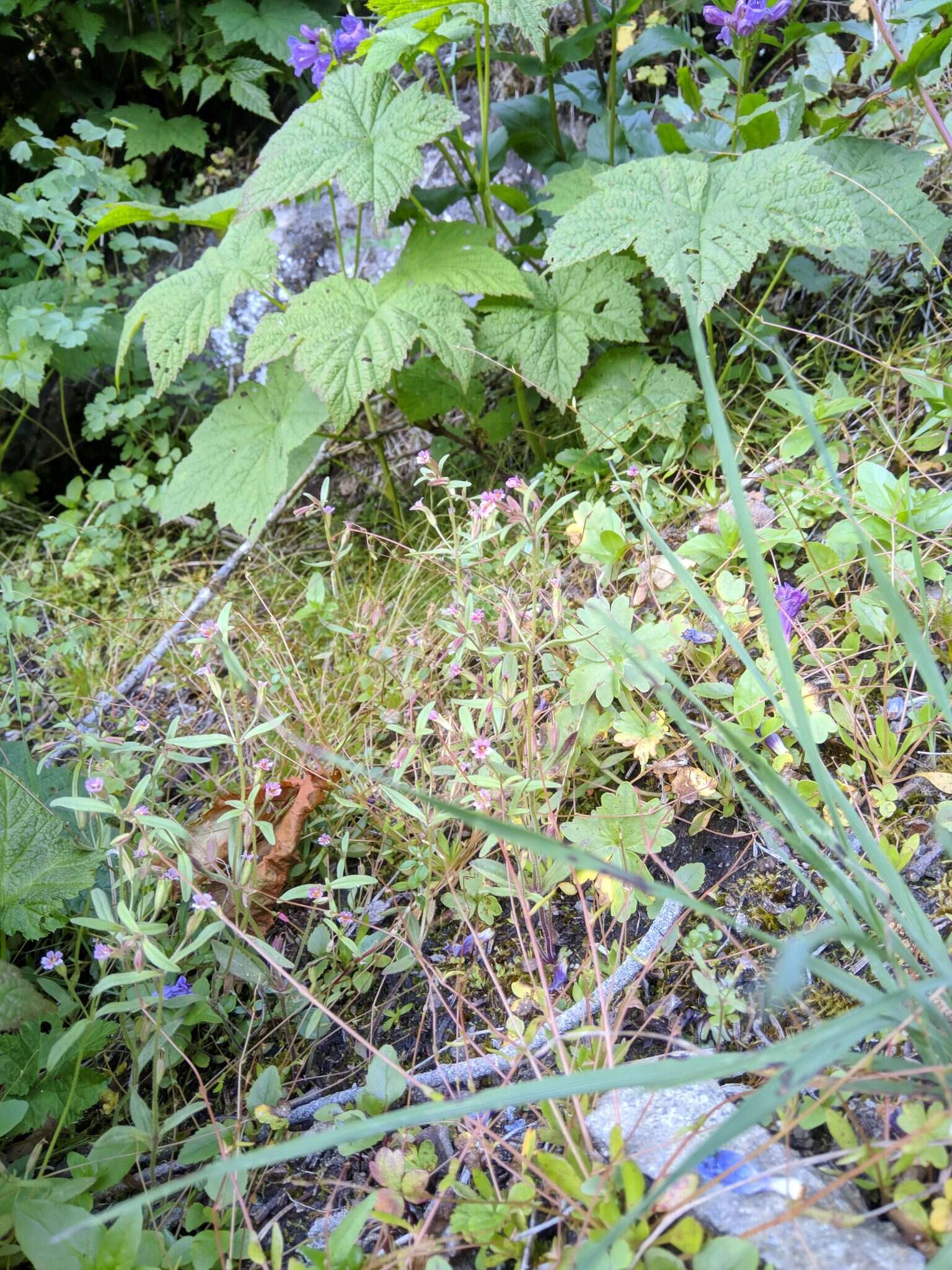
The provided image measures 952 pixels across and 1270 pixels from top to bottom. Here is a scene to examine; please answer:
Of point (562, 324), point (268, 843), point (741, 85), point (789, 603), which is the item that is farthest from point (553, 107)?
point (268, 843)

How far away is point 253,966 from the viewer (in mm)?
1235

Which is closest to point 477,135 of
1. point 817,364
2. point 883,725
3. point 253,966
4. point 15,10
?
point 817,364

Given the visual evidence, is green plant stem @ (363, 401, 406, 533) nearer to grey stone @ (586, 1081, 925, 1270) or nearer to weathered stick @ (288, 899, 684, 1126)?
weathered stick @ (288, 899, 684, 1126)

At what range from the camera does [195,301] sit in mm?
2000

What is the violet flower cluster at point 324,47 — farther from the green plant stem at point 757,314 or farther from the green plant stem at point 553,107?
the green plant stem at point 757,314

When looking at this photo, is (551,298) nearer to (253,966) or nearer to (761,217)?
(761,217)

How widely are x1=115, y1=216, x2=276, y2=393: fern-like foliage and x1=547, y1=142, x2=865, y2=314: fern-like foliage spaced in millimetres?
735

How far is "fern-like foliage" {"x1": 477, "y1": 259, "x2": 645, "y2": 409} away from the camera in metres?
1.92

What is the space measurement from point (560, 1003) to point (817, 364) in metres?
1.63

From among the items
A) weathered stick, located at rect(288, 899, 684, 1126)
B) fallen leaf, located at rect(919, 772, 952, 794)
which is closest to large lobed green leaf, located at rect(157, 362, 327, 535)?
weathered stick, located at rect(288, 899, 684, 1126)

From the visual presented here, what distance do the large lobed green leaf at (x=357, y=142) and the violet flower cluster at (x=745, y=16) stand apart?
1.87ft

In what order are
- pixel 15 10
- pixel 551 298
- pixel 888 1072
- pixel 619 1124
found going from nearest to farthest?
1. pixel 888 1072
2. pixel 619 1124
3. pixel 551 298
4. pixel 15 10

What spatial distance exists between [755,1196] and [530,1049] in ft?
1.05

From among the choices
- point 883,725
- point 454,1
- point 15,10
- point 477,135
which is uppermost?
point 15,10
